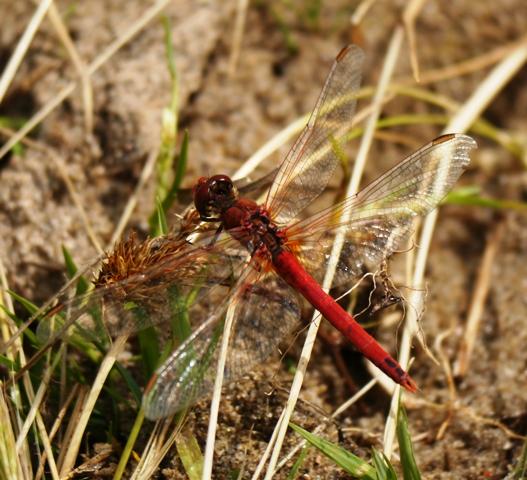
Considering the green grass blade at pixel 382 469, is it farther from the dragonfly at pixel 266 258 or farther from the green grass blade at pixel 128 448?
the green grass blade at pixel 128 448

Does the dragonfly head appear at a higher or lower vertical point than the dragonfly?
higher

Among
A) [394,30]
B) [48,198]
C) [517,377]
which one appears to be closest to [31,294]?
[48,198]

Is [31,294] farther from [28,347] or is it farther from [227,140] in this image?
[227,140]

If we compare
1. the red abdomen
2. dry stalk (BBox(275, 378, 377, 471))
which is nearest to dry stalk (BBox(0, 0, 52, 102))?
the red abdomen

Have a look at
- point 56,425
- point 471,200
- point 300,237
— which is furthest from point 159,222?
point 471,200

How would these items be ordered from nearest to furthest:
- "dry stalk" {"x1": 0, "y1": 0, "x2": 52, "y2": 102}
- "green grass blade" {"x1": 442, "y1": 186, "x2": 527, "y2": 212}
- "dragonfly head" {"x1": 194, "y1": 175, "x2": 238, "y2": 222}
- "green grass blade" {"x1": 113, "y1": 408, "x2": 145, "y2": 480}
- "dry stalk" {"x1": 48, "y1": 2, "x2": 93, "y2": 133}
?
"green grass blade" {"x1": 113, "y1": 408, "x2": 145, "y2": 480}, "dragonfly head" {"x1": 194, "y1": 175, "x2": 238, "y2": 222}, "dry stalk" {"x1": 0, "y1": 0, "x2": 52, "y2": 102}, "green grass blade" {"x1": 442, "y1": 186, "x2": 527, "y2": 212}, "dry stalk" {"x1": 48, "y1": 2, "x2": 93, "y2": 133}

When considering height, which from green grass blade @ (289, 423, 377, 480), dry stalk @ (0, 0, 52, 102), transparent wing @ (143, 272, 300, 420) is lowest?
green grass blade @ (289, 423, 377, 480)

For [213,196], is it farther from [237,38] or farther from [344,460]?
[237,38]

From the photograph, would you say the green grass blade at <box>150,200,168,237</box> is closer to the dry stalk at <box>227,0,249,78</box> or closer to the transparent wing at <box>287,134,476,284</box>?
the transparent wing at <box>287,134,476,284</box>
